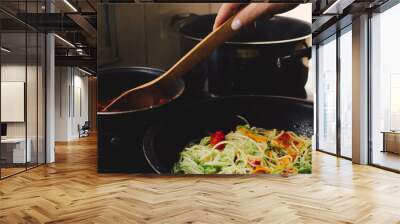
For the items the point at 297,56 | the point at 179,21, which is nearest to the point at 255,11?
the point at 297,56

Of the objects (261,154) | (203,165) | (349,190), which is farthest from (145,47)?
(349,190)

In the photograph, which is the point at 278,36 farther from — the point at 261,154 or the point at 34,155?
the point at 34,155

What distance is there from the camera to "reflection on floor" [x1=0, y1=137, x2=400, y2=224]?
3.99m

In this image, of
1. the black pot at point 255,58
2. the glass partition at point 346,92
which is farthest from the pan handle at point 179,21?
the glass partition at point 346,92

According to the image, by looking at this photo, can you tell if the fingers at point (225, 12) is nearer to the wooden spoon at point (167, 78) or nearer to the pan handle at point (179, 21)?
the wooden spoon at point (167, 78)

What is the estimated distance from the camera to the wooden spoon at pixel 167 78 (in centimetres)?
641

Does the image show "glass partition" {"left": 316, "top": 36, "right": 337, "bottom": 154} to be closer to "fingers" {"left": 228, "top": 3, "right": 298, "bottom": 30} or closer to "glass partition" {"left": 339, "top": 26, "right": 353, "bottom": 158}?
"glass partition" {"left": 339, "top": 26, "right": 353, "bottom": 158}

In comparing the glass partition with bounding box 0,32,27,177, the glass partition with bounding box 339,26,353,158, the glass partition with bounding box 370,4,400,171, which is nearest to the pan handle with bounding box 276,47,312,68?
the glass partition with bounding box 370,4,400,171

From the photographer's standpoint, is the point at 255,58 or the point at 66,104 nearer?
the point at 255,58

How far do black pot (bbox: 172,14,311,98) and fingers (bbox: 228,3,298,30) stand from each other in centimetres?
10

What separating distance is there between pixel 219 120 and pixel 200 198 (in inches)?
73.2

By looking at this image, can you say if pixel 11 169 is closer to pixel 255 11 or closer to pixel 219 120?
pixel 219 120

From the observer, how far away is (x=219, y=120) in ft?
21.1

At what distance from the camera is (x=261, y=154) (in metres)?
6.39
